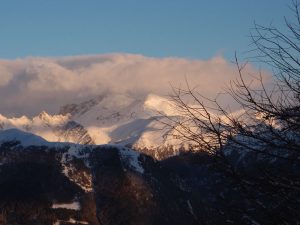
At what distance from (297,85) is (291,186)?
1.68 m

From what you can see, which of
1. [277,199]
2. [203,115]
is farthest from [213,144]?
[277,199]

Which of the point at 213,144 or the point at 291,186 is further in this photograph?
the point at 213,144

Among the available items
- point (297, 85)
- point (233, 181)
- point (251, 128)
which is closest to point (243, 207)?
point (233, 181)

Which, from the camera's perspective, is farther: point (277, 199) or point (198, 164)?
point (198, 164)

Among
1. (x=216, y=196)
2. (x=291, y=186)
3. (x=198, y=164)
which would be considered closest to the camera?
(x=291, y=186)

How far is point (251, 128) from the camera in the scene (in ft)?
33.9

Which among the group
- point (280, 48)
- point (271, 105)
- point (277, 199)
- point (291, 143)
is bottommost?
point (277, 199)

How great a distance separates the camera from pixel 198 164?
11242mm

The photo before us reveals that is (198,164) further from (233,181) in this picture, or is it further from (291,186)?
(291,186)

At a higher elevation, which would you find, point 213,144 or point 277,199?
point 213,144

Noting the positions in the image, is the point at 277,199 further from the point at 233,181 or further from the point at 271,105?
the point at 271,105

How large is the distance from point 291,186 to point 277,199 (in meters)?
0.28

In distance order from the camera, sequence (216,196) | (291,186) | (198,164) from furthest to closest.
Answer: (198,164) → (216,196) → (291,186)

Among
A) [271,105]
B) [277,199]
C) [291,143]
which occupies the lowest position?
[277,199]
